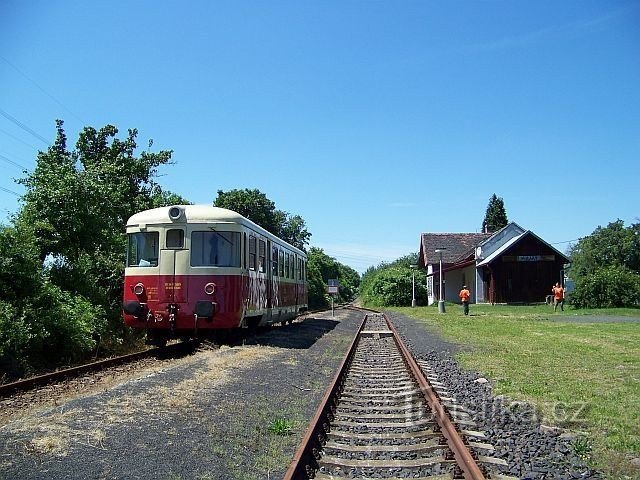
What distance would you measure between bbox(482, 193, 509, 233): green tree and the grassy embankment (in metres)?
66.1

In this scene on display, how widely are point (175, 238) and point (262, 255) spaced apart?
120 inches

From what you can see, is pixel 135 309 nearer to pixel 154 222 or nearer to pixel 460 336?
pixel 154 222

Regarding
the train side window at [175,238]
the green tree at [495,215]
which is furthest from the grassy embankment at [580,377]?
the green tree at [495,215]

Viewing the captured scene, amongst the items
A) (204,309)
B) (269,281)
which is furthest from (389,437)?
(269,281)

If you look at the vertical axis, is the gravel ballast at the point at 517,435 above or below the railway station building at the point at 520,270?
below

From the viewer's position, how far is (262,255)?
623 inches

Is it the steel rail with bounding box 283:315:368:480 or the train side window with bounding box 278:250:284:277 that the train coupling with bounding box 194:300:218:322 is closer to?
the steel rail with bounding box 283:315:368:480

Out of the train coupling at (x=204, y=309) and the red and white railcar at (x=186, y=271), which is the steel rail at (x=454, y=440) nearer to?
the train coupling at (x=204, y=309)

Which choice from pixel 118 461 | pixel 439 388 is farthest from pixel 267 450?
pixel 439 388

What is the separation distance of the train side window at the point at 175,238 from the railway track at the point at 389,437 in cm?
526

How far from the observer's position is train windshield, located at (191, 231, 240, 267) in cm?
1319

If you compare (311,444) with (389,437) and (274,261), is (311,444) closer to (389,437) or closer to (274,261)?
(389,437)

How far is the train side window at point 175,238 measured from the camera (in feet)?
43.5

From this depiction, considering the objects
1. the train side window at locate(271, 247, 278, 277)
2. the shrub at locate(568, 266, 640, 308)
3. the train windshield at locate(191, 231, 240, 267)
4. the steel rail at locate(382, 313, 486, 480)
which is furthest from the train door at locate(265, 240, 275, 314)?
the shrub at locate(568, 266, 640, 308)
